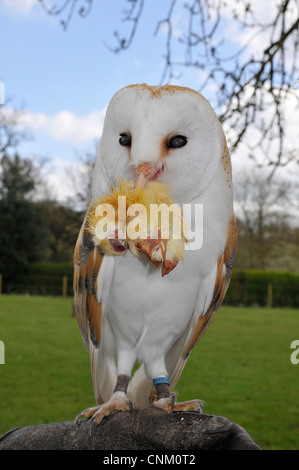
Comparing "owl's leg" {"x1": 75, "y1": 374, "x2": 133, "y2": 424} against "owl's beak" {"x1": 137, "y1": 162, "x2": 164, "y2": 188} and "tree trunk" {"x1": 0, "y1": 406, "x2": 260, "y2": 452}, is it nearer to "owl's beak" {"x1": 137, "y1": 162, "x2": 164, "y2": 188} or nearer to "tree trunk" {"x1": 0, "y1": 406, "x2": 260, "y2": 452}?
"tree trunk" {"x1": 0, "y1": 406, "x2": 260, "y2": 452}

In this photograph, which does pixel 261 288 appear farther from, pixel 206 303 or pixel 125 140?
pixel 125 140

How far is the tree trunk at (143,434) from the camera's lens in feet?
2.92

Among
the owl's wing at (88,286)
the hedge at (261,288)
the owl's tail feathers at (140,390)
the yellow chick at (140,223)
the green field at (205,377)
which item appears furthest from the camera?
the hedge at (261,288)

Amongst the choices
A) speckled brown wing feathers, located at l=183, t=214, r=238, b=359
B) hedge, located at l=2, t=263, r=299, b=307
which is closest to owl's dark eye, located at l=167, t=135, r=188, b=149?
speckled brown wing feathers, located at l=183, t=214, r=238, b=359

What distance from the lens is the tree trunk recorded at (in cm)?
89

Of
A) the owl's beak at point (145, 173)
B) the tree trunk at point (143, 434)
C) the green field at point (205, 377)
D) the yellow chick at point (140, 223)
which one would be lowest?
the green field at point (205, 377)

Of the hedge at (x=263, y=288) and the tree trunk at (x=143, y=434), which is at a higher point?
the tree trunk at (x=143, y=434)

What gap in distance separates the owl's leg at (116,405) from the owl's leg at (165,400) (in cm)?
7

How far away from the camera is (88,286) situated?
1127 mm

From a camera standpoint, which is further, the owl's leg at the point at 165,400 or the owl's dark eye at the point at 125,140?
the owl's leg at the point at 165,400

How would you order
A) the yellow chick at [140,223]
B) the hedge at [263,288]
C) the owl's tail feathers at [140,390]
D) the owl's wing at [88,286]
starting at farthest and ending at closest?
1. the hedge at [263,288]
2. the owl's tail feathers at [140,390]
3. the owl's wing at [88,286]
4. the yellow chick at [140,223]

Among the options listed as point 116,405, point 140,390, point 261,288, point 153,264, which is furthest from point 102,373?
point 261,288

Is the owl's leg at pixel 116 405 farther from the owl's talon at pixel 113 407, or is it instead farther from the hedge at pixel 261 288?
the hedge at pixel 261 288

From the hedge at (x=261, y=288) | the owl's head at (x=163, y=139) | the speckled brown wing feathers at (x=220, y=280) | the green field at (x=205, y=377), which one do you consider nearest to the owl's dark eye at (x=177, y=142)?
the owl's head at (x=163, y=139)
